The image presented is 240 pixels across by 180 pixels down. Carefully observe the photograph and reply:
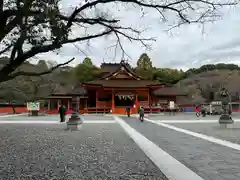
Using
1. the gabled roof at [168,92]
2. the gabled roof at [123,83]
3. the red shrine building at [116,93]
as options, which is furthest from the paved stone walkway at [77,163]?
the gabled roof at [168,92]

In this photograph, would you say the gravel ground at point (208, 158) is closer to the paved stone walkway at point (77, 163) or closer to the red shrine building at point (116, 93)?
the paved stone walkway at point (77, 163)

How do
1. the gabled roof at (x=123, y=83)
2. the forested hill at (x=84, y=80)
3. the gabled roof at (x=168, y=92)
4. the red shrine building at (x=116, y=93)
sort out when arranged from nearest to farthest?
the gabled roof at (x=123, y=83)
the red shrine building at (x=116, y=93)
the forested hill at (x=84, y=80)
the gabled roof at (x=168, y=92)

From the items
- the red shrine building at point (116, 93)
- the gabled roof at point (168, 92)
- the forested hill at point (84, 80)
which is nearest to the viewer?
the red shrine building at point (116, 93)

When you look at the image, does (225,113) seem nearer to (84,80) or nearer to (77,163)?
(77,163)

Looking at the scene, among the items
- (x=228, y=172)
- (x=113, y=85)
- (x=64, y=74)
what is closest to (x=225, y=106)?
(x=228, y=172)

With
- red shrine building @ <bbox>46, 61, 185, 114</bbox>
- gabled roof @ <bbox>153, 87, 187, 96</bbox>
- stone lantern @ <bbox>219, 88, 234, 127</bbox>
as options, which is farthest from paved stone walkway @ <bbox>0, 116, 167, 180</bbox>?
gabled roof @ <bbox>153, 87, 187, 96</bbox>

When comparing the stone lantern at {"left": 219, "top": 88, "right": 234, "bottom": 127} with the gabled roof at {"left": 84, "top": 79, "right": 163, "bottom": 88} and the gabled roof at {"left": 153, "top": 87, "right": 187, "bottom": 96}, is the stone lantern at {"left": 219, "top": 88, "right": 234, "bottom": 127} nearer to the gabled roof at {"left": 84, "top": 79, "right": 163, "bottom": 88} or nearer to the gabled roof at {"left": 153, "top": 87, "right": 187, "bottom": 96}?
the gabled roof at {"left": 84, "top": 79, "right": 163, "bottom": 88}

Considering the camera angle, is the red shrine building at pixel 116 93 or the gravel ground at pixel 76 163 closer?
the gravel ground at pixel 76 163

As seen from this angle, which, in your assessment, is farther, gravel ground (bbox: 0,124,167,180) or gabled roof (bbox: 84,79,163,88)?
gabled roof (bbox: 84,79,163,88)

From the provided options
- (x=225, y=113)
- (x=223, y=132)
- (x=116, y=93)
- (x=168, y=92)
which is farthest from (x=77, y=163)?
(x=168, y=92)

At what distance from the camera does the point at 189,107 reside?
4700 cm

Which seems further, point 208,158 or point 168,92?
point 168,92

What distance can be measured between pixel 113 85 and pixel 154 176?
31.0 metres

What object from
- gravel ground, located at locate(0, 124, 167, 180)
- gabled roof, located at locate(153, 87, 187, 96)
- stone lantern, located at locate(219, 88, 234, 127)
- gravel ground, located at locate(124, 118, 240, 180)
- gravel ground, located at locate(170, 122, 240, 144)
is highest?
gabled roof, located at locate(153, 87, 187, 96)
